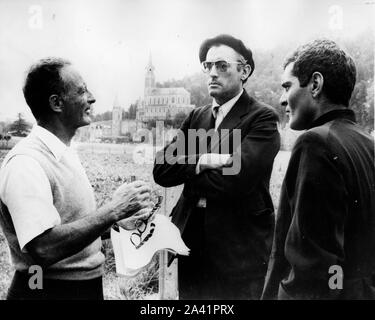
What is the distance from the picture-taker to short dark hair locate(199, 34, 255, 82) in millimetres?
3451

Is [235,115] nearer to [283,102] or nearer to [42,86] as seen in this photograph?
[283,102]

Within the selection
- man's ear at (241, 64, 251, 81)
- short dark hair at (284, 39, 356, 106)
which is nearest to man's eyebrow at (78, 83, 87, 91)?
man's ear at (241, 64, 251, 81)

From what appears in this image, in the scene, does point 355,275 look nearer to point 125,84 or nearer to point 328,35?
point 328,35

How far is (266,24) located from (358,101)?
0.82 meters

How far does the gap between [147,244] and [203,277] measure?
0.43m

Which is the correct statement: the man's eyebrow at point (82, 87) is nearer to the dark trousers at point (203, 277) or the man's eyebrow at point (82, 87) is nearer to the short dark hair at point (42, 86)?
the short dark hair at point (42, 86)

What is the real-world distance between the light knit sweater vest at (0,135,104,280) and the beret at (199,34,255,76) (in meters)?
1.14

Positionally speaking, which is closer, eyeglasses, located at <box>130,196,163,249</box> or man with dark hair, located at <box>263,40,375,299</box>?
man with dark hair, located at <box>263,40,375,299</box>

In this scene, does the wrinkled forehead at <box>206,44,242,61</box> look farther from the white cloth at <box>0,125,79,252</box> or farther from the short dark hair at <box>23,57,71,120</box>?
the white cloth at <box>0,125,79,252</box>

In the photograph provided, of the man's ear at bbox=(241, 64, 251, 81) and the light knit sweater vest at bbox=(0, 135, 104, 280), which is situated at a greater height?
the man's ear at bbox=(241, 64, 251, 81)

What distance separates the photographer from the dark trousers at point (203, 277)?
3.37 meters

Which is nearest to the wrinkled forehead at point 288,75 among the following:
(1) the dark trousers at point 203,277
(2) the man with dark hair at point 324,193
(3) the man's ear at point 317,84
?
(2) the man with dark hair at point 324,193

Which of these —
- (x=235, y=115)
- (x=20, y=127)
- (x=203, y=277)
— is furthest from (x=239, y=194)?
(x=20, y=127)

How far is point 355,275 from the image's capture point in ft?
10.6
